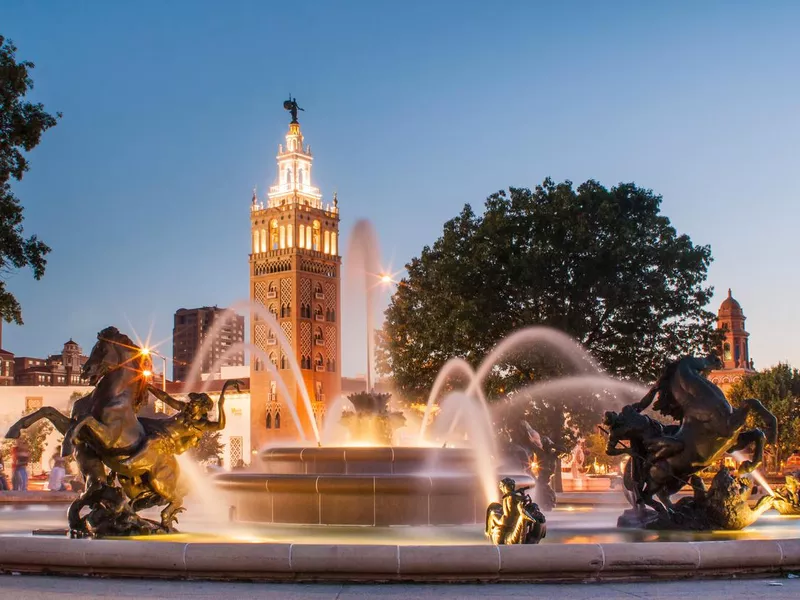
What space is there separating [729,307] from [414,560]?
12815 cm

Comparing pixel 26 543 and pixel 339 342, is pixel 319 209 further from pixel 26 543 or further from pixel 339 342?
pixel 26 543

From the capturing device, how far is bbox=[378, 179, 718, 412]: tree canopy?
32.7m

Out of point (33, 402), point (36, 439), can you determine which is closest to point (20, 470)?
point (36, 439)

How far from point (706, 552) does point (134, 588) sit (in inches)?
201

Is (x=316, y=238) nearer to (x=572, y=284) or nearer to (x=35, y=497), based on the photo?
(x=572, y=284)

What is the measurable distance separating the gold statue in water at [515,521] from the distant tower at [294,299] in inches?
3986

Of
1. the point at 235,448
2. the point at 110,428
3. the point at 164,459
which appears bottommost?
the point at 235,448

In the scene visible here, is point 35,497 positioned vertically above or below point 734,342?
below

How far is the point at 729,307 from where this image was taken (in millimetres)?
130375

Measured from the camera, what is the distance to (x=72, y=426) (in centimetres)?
1095

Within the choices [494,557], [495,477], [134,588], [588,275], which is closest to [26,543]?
[134,588]

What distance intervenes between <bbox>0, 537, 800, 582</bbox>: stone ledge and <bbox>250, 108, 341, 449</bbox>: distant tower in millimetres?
101571

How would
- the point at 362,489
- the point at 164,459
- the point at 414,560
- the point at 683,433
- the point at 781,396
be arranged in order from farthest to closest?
the point at 781,396 < the point at 362,489 < the point at 683,433 < the point at 164,459 < the point at 414,560

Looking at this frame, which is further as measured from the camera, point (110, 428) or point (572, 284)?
point (572, 284)
